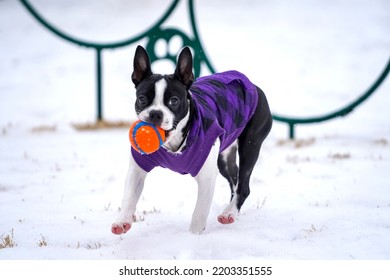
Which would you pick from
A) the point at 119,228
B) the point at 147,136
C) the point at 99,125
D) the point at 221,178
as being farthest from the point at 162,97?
the point at 99,125

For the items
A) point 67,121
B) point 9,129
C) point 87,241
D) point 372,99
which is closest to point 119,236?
point 87,241

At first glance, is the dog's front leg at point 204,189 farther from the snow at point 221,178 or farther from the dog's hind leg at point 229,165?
the dog's hind leg at point 229,165

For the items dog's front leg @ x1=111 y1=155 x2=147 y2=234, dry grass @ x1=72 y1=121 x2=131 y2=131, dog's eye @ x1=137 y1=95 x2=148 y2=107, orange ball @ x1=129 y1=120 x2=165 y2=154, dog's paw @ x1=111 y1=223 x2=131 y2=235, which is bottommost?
dry grass @ x1=72 y1=121 x2=131 y2=131

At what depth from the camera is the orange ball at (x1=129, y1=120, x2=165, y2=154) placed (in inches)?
112

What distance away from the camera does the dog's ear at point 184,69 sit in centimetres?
310

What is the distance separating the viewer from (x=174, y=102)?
2943 millimetres

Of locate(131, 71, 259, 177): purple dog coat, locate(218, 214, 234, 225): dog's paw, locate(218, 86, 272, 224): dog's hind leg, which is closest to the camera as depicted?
locate(131, 71, 259, 177): purple dog coat

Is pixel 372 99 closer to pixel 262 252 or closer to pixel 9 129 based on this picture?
pixel 9 129

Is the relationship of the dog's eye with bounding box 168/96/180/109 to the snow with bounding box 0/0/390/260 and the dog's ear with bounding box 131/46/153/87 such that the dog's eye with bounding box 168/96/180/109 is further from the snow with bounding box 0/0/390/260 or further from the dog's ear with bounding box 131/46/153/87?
the snow with bounding box 0/0/390/260

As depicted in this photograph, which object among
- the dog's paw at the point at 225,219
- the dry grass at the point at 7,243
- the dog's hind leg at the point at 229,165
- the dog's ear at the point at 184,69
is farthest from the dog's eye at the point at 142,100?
the dog's hind leg at the point at 229,165

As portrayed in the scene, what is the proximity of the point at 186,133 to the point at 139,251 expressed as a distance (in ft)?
2.16

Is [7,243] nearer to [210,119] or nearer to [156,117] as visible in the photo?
[156,117]

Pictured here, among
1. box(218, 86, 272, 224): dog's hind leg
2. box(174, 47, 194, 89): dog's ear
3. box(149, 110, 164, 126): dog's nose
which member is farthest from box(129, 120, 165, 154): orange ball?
box(218, 86, 272, 224): dog's hind leg

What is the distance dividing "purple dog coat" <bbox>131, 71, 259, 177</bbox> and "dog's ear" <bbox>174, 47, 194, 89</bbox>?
117 mm
